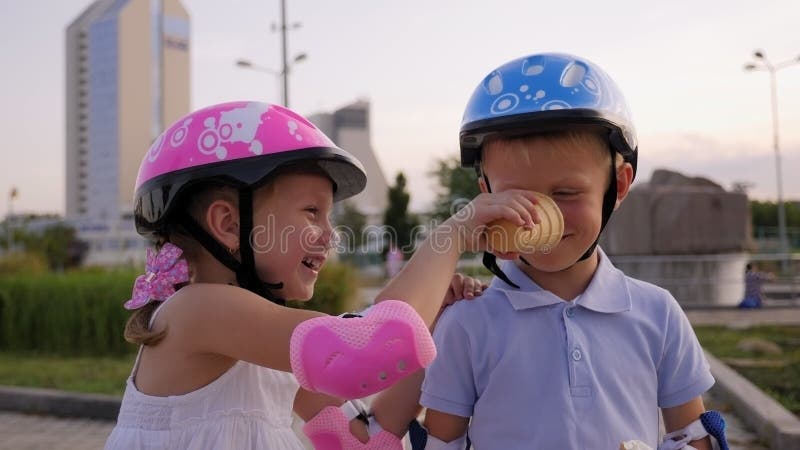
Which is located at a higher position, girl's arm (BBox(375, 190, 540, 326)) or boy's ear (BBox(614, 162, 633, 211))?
boy's ear (BBox(614, 162, 633, 211))

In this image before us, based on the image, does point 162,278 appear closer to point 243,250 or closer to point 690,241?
point 243,250

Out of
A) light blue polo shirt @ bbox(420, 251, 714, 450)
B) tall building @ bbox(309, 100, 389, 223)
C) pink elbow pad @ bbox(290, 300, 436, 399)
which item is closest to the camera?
pink elbow pad @ bbox(290, 300, 436, 399)

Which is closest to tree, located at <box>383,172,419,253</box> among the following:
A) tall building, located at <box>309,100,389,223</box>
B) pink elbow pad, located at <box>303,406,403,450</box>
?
pink elbow pad, located at <box>303,406,403,450</box>

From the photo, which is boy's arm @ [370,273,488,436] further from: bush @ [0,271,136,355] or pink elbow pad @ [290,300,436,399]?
bush @ [0,271,136,355]

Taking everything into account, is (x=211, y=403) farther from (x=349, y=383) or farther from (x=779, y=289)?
(x=779, y=289)

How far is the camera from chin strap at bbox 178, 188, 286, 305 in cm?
231

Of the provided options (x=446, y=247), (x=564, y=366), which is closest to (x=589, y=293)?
(x=564, y=366)

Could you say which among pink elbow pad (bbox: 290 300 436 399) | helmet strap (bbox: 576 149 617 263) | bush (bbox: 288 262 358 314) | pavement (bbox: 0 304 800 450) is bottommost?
pavement (bbox: 0 304 800 450)

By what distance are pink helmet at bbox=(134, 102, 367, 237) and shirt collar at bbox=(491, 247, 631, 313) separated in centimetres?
65

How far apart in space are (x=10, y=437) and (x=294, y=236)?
5.61m

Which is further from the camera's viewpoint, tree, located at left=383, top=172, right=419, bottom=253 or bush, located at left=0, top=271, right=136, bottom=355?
tree, located at left=383, top=172, right=419, bottom=253

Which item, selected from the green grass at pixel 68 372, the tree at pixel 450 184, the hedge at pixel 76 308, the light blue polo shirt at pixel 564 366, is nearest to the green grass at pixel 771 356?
the light blue polo shirt at pixel 564 366

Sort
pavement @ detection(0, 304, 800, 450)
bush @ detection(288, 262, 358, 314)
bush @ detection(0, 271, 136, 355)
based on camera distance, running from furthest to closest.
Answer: bush @ detection(288, 262, 358, 314) → bush @ detection(0, 271, 136, 355) → pavement @ detection(0, 304, 800, 450)

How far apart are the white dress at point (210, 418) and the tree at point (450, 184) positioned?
40166mm
